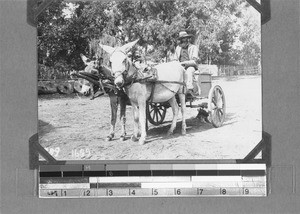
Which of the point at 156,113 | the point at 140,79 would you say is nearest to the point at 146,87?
the point at 140,79

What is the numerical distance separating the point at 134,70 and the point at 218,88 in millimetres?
477

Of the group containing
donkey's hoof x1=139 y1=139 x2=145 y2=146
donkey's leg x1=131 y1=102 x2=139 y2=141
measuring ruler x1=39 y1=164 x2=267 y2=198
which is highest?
donkey's leg x1=131 y1=102 x2=139 y2=141

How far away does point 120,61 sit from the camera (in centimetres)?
248

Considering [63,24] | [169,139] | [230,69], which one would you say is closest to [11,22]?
[63,24]

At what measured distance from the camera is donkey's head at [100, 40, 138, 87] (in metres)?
2.48

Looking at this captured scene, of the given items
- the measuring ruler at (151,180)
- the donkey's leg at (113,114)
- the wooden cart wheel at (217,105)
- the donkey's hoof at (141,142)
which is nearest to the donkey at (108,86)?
the donkey's leg at (113,114)

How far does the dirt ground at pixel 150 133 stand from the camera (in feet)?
8.18

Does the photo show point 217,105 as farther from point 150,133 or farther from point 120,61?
point 120,61

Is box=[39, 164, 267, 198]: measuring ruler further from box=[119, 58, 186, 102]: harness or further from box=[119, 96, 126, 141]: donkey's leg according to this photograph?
box=[119, 58, 186, 102]: harness

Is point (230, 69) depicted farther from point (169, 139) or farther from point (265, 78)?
point (169, 139)

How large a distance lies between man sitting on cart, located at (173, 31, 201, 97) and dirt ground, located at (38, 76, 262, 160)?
0.58 feet

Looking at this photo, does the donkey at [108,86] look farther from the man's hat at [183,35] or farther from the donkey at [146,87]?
the man's hat at [183,35]

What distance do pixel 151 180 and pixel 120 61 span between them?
67cm

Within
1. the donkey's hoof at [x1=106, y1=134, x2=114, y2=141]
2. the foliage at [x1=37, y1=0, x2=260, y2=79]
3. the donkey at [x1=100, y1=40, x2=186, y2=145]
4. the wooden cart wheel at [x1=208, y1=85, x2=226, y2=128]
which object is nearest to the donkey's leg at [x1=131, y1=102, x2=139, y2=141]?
the donkey at [x1=100, y1=40, x2=186, y2=145]
